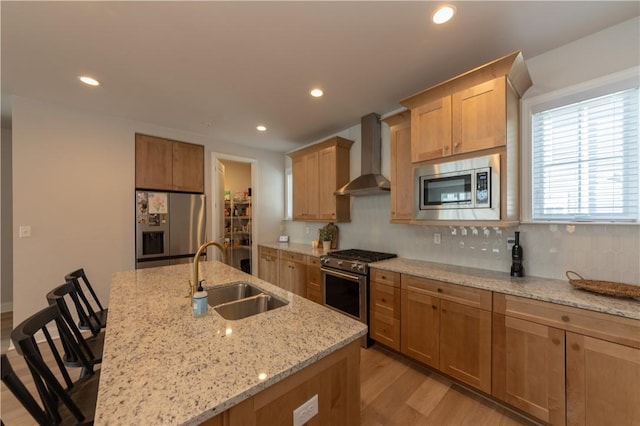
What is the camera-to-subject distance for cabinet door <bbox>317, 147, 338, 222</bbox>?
3.62 metres

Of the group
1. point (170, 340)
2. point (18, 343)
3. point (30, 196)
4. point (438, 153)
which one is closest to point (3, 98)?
point (30, 196)

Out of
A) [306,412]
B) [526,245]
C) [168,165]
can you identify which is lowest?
[306,412]

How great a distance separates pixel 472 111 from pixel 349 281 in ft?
6.57

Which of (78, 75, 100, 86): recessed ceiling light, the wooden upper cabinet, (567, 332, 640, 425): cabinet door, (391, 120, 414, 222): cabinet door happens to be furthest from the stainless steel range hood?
(78, 75, 100, 86): recessed ceiling light

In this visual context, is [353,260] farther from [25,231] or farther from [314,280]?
[25,231]

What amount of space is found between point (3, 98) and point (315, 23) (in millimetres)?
3570

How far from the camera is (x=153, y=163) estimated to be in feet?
11.7

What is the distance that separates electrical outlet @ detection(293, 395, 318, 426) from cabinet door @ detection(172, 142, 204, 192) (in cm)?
362

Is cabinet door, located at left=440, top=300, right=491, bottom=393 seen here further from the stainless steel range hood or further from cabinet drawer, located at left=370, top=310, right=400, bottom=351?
the stainless steel range hood

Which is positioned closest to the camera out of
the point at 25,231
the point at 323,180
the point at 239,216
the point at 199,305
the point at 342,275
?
the point at 199,305

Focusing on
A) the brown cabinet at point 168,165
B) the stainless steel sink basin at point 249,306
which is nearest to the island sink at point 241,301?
the stainless steel sink basin at point 249,306

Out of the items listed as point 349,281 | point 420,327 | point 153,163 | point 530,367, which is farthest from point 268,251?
point 530,367

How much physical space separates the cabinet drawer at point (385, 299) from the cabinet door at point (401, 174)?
29.6 inches

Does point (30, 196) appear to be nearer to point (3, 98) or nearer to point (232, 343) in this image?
point (3, 98)
